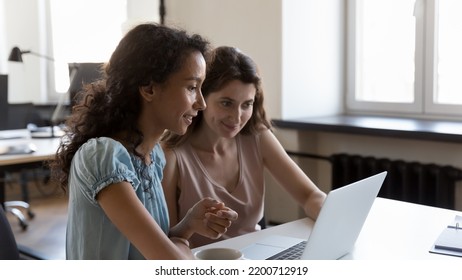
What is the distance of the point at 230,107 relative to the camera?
5.21ft

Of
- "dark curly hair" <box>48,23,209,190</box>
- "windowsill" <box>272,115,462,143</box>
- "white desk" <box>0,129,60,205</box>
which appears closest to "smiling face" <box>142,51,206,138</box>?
"dark curly hair" <box>48,23,209,190</box>

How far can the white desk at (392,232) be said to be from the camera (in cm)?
119

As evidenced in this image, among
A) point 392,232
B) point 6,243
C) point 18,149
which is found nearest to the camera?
point 6,243

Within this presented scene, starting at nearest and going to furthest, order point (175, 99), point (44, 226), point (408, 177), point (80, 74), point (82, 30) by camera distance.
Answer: point (175, 99)
point (408, 177)
point (80, 74)
point (44, 226)
point (82, 30)

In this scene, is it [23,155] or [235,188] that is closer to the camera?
[235,188]

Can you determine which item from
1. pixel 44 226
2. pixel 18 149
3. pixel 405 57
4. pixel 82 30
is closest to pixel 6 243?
pixel 18 149

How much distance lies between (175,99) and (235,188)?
611 mm

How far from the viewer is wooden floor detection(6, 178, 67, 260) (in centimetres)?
320

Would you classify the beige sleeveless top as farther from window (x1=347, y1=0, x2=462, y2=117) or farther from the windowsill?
window (x1=347, y1=0, x2=462, y2=117)

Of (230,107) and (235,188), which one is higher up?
(230,107)

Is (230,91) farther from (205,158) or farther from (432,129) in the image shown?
(432,129)

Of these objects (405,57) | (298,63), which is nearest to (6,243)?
(298,63)

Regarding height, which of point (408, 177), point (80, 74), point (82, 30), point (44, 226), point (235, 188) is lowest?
point (44, 226)

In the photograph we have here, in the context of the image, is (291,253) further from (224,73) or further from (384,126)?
(384,126)
